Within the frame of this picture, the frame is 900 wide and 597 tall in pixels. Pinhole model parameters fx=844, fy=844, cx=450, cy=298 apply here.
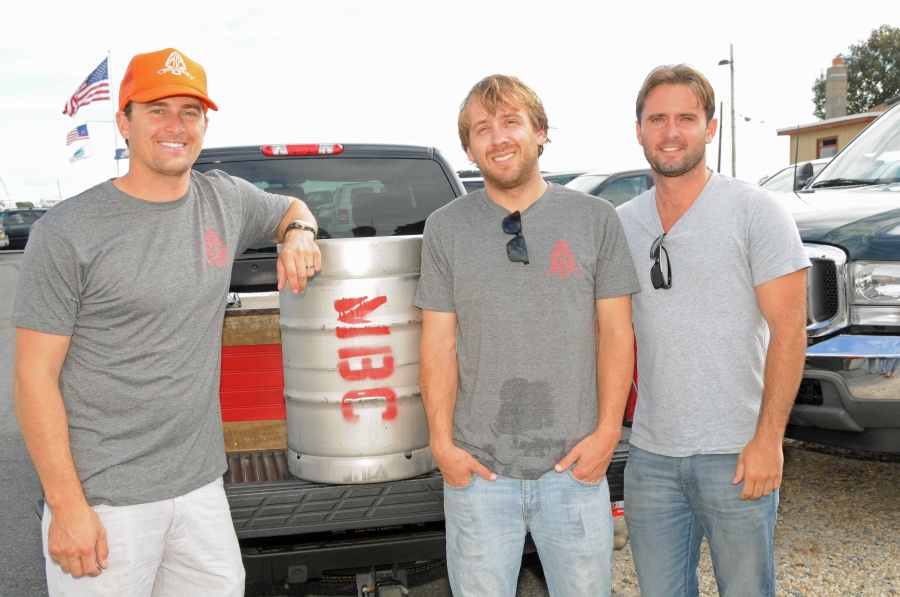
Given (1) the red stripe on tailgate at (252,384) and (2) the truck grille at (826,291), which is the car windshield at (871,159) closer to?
(2) the truck grille at (826,291)

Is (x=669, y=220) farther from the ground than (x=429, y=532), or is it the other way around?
(x=669, y=220)

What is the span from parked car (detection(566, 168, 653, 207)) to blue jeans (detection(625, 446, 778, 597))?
915cm

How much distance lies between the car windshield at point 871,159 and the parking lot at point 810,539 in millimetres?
1865

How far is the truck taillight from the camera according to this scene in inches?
154

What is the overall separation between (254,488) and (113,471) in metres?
0.69

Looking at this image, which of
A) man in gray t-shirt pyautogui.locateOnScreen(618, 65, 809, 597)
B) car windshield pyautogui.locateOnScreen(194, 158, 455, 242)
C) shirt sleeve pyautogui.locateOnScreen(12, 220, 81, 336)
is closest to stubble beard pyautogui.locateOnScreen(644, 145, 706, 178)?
man in gray t-shirt pyautogui.locateOnScreen(618, 65, 809, 597)

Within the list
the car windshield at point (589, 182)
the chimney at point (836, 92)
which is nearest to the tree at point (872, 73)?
the chimney at point (836, 92)

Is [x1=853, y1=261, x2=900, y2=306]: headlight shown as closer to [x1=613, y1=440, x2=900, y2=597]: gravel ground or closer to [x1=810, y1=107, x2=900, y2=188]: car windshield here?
[x1=613, y1=440, x2=900, y2=597]: gravel ground

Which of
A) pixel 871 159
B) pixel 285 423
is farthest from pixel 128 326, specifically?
pixel 871 159

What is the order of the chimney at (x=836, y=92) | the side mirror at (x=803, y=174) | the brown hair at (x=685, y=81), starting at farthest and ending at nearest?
the chimney at (x=836, y=92)
the side mirror at (x=803, y=174)
the brown hair at (x=685, y=81)

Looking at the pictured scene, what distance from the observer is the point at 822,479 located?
211 inches

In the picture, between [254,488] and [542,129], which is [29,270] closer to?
[254,488]

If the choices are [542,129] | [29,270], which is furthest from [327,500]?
[542,129]

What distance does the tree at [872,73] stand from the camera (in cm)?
5997
